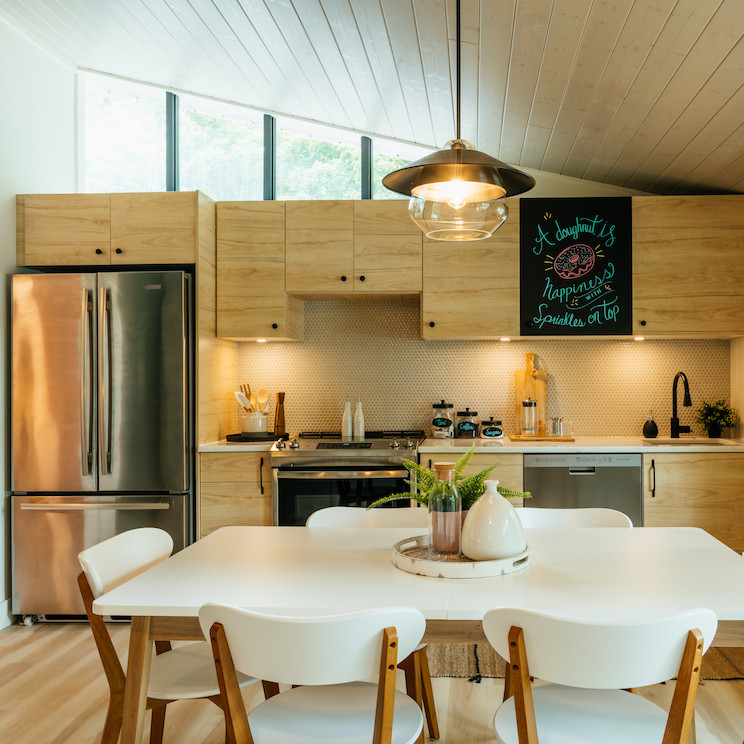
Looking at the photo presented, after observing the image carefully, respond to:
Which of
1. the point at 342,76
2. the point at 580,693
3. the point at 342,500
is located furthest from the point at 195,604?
the point at 342,76

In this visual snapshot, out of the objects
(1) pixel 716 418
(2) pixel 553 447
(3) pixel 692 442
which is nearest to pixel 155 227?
(2) pixel 553 447

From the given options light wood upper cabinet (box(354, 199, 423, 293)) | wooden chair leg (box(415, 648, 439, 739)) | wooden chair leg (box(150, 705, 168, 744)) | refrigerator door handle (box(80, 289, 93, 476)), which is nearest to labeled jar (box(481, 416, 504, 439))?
light wood upper cabinet (box(354, 199, 423, 293))

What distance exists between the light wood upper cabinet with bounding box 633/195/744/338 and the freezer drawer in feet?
9.31

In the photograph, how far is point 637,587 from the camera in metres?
1.61

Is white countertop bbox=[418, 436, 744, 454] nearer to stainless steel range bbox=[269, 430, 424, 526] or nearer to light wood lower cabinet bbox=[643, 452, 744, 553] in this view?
light wood lower cabinet bbox=[643, 452, 744, 553]

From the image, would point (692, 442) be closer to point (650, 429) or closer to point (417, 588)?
point (650, 429)

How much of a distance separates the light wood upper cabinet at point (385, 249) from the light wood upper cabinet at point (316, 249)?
0.25 ft

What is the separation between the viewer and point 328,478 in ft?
11.9

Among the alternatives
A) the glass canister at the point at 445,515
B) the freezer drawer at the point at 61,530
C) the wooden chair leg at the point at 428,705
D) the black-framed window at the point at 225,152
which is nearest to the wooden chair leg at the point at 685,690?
the glass canister at the point at 445,515

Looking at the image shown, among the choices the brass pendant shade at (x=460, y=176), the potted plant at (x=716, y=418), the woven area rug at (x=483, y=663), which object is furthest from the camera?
the potted plant at (x=716, y=418)

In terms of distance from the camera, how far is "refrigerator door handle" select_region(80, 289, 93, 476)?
3.51 m

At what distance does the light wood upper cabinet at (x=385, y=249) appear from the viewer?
3828mm

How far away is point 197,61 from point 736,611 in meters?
3.68

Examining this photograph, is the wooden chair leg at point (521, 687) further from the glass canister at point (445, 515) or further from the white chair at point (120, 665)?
the white chair at point (120, 665)
